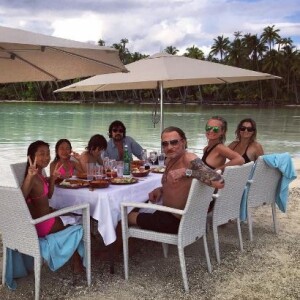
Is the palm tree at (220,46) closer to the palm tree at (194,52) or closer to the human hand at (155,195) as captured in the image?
the palm tree at (194,52)

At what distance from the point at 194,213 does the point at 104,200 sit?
0.73m

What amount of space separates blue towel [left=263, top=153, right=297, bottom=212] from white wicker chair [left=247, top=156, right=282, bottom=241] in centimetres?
6

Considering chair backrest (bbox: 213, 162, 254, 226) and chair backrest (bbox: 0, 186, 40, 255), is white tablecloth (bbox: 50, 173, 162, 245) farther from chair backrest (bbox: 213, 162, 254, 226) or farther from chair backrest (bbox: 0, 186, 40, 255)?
chair backrest (bbox: 213, 162, 254, 226)

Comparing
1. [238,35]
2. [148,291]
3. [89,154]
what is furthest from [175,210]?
[238,35]

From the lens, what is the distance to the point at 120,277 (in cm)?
393

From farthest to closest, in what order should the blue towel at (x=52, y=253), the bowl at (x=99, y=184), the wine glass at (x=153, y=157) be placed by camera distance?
the wine glass at (x=153, y=157), the bowl at (x=99, y=184), the blue towel at (x=52, y=253)

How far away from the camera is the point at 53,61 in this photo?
4.84 m

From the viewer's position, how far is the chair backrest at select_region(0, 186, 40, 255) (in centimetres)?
326

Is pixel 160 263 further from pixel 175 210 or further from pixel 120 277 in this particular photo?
pixel 175 210

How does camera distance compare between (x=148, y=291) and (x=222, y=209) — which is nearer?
(x=148, y=291)

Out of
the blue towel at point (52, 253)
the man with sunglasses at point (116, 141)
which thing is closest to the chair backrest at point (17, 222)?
the blue towel at point (52, 253)

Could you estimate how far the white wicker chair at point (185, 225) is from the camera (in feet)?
11.8

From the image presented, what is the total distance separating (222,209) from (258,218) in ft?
6.22

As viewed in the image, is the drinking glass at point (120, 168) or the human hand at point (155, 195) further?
the drinking glass at point (120, 168)
